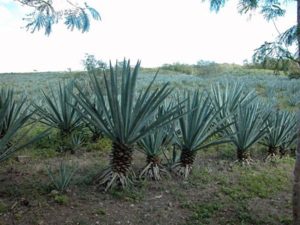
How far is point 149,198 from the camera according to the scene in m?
4.34

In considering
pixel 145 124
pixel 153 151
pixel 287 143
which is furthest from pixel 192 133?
pixel 287 143

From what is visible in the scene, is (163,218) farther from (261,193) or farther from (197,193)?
(261,193)

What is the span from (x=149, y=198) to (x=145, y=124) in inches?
33.9

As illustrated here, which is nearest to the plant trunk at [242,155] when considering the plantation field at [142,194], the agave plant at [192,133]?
the plantation field at [142,194]

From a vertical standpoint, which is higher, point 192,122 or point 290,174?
point 192,122

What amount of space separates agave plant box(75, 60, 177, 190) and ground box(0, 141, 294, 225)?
0.88ft

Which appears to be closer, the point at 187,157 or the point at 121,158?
the point at 121,158

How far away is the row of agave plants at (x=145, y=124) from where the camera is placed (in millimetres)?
4277

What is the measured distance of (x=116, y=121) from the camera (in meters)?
4.28

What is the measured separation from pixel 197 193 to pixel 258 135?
68.5 inches

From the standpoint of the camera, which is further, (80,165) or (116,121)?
(80,165)

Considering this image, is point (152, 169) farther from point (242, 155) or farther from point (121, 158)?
point (242, 155)

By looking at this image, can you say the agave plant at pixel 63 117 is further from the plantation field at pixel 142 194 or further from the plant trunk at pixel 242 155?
the plant trunk at pixel 242 155

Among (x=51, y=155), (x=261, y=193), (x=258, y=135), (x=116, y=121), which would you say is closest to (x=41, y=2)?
(x=51, y=155)
